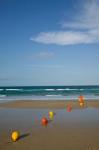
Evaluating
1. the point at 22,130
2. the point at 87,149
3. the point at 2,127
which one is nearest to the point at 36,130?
the point at 22,130

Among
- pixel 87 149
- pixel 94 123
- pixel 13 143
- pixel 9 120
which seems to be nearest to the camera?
pixel 87 149

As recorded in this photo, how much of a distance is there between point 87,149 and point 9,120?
6.18 metres

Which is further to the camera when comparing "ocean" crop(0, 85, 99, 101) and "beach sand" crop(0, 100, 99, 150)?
"ocean" crop(0, 85, 99, 101)

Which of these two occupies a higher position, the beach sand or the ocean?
the ocean

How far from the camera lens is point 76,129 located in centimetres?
1092

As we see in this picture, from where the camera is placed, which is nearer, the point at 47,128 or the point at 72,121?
the point at 47,128

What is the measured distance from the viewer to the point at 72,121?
12820 mm

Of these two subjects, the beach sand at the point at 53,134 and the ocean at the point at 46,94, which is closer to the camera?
the beach sand at the point at 53,134

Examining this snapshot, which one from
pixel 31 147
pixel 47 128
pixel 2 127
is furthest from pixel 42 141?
pixel 2 127

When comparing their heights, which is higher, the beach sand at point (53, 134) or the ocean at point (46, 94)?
the ocean at point (46, 94)

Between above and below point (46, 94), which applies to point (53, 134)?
below

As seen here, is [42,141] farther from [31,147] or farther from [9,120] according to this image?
[9,120]

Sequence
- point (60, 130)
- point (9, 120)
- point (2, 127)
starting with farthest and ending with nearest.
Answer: point (9, 120) → point (2, 127) → point (60, 130)

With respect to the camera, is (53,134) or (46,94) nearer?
(53,134)
